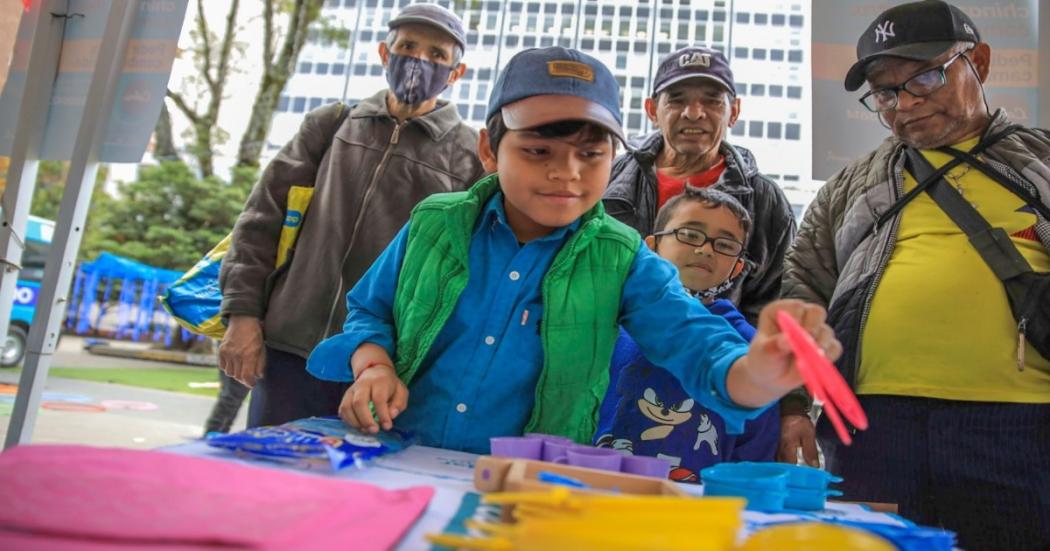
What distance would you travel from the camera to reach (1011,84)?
3.02 metres

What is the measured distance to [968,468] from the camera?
1969mm

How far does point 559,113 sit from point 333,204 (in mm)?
1280

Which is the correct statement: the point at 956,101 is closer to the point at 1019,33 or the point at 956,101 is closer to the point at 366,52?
the point at 1019,33

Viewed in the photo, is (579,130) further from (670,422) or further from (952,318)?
(952,318)

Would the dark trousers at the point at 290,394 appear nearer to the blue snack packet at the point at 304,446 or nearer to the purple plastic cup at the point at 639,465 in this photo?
the blue snack packet at the point at 304,446

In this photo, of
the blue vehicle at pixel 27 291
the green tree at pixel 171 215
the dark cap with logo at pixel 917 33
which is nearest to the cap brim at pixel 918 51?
the dark cap with logo at pixel 917 33

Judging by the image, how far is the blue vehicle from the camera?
35.7 feet

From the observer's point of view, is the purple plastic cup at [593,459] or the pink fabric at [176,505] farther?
the purple plastic cup at [593,459]

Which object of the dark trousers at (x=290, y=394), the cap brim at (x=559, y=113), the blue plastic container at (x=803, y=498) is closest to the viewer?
the blue plastic container at (x=803, y=498)

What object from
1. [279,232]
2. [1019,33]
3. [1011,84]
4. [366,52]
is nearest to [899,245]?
[1011,84]

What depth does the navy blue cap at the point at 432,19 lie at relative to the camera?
2688 mm

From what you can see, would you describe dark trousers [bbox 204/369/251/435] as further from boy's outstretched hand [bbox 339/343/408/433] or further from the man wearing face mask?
boy's outstretched hand [bbox 339/343/408/433]

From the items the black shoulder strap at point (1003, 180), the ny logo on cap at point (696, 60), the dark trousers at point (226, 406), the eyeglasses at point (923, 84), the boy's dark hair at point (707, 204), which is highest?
the ny logo on cap at point (696, 60)

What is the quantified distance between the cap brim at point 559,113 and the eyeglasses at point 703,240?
70cm
